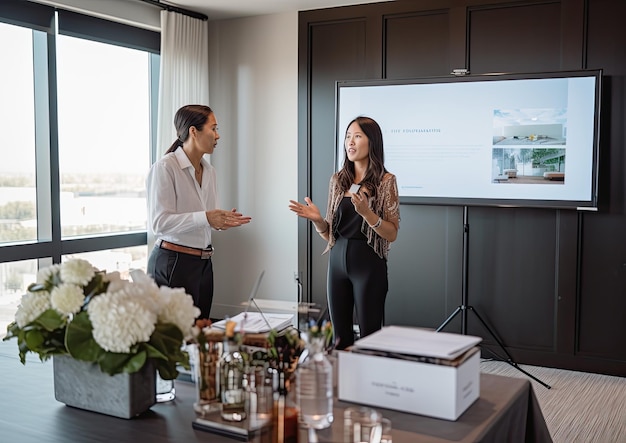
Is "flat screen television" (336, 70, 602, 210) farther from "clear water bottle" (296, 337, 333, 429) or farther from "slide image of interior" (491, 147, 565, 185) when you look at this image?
"clear water bottle" (296, 337, 333, 429)

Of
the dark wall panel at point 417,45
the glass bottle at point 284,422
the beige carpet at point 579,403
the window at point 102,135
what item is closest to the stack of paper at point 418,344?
the glass bottle at point 284,422

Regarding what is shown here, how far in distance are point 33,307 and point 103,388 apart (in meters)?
0.26

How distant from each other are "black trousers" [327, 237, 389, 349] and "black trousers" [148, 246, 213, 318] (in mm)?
680

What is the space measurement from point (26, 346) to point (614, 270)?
13.0 feet

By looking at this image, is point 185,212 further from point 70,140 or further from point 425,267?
point 425,267

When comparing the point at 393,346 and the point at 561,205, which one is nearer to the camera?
the point at 393,346

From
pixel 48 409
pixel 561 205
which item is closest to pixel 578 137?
pixel 561 205

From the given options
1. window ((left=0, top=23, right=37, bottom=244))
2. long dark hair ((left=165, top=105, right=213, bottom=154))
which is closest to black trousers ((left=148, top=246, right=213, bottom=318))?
long dark hair ((left=165, top=105, right=213, bottom=154))

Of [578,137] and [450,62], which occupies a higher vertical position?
[450,62]

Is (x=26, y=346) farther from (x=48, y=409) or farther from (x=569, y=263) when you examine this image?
(x=569, y=263)

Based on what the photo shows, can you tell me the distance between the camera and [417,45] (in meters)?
5.17

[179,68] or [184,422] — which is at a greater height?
[179,68]

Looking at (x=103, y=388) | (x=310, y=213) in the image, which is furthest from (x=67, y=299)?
(x=310, y=213)

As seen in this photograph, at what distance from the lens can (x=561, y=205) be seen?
4590mm
